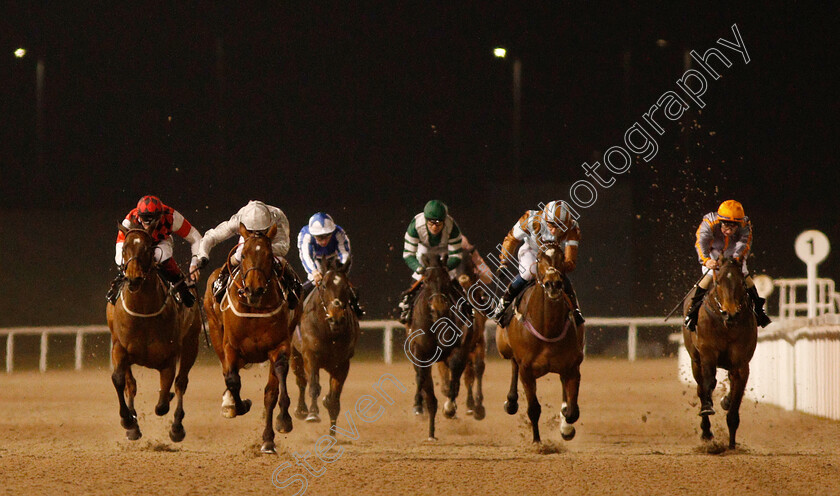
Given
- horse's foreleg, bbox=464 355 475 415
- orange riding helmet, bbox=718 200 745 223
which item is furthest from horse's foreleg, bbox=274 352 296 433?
orange riding helmet, bbox=718 200 745 223

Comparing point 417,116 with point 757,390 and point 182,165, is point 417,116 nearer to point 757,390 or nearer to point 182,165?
point 182,165

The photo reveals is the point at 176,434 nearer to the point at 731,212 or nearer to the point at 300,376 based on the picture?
the point at 300,376

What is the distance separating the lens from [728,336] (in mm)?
8500

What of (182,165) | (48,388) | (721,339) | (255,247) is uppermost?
(182,165)

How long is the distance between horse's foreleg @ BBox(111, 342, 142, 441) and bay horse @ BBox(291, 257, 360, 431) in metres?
1.63

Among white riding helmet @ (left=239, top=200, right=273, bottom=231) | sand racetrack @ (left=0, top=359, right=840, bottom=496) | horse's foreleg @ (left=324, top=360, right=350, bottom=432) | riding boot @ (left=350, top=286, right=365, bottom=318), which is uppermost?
white riding helmet @ (left=239, top=200, right=273, bottom=231)

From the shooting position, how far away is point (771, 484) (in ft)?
21.9

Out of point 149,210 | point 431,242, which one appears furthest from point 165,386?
point 431,242

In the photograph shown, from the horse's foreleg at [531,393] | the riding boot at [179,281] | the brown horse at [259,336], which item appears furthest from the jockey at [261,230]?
the horse's foreleg at [531,393]

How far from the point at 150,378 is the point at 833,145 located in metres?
16.8

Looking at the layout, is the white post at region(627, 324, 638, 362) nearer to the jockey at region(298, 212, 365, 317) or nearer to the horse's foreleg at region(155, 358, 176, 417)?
the jockey at region(298, 212, 365, 317)

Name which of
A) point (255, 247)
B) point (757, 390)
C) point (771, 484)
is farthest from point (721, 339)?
point (757, 390)

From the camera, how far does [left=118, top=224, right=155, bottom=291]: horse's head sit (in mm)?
7945

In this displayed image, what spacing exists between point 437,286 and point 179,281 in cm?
217
